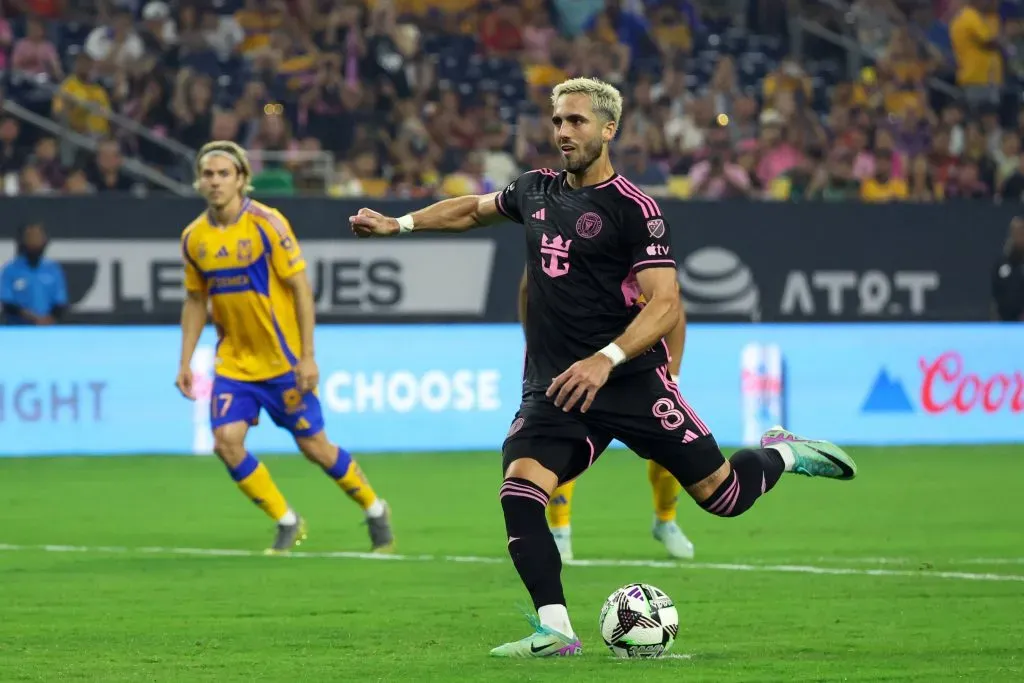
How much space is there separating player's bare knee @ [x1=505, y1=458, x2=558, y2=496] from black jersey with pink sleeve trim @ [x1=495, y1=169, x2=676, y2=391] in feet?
1.11

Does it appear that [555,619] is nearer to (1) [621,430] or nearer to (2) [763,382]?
(1) [621,430]

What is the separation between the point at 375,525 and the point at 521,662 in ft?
14.7

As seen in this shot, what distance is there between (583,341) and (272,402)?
14.4ft

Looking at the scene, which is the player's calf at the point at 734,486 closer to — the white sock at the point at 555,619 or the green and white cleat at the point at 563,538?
the white sock at the point at 555,619

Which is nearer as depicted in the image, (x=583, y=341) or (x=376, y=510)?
(x=583, y=341)

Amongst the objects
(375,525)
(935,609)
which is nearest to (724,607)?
(935,609)

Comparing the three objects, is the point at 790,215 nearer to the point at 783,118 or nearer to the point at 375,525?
the point at 783,118

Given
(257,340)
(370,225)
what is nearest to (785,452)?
(370,225)

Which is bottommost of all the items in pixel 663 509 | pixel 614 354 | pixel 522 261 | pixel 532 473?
pixel 663 509

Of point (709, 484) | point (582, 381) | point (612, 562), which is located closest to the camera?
point (582, 381)

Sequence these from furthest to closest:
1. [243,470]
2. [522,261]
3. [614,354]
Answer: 1. [522,261]
2. [243,470]
3. [614,354]

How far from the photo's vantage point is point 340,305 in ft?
69.7

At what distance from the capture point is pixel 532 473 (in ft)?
24.6

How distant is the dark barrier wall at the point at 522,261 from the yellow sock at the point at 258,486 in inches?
369
